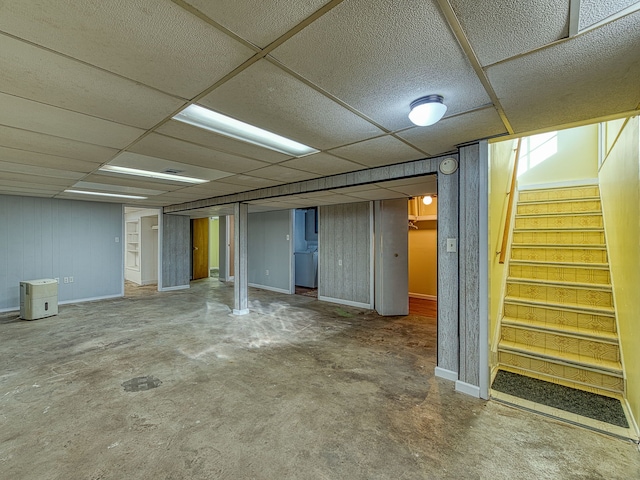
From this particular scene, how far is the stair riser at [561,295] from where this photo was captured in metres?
2.99

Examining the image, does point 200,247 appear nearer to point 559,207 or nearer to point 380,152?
point 380,152

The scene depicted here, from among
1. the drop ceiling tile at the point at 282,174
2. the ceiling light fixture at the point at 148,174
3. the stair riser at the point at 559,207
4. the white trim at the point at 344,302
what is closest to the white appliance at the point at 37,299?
the ceiling light fixture at the point at 148,174

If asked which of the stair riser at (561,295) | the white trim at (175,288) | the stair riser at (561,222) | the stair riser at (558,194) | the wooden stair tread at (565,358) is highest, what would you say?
the stair riser at (558,194)

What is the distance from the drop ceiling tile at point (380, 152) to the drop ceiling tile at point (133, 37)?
4.67 ft

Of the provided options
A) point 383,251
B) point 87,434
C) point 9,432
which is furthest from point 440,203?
point 9,432

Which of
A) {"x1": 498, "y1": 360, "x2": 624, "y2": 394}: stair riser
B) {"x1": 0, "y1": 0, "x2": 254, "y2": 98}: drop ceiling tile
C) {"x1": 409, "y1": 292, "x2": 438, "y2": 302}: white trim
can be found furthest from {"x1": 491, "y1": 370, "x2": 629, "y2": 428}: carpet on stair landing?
{"x1": 409, "y1": 292, "x2": 438, "y2": 302}: white trim

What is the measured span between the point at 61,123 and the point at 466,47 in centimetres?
259

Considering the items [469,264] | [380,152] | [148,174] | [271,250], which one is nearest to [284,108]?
[380,152]

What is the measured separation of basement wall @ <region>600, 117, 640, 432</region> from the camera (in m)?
2.08

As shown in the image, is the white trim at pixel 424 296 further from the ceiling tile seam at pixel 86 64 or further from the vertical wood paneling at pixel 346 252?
the ceiling tile seam at pixel 86 64

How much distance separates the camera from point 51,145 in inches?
99.9

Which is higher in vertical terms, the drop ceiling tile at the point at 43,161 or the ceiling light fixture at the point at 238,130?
the ceiling light fixture at the point at 238,130

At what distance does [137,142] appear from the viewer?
2473 mm

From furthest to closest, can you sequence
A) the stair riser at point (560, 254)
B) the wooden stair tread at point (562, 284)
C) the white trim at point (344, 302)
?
the white trim at point (344, 302) < the stair riser at point (560, 254) < the wooden stair tread at point (562, 284)
